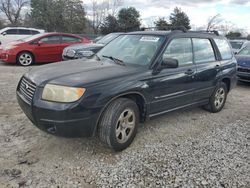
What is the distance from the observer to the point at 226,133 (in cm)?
446

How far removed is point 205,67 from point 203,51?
0.33 metres

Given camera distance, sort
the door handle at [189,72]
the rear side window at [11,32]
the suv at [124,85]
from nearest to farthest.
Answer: the suv at [124,85]
the door handle at [189,72]
the rear side window at [11,32]

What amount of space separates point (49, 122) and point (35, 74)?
83 centimetres

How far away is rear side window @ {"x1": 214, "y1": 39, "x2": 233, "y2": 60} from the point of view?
5477mm

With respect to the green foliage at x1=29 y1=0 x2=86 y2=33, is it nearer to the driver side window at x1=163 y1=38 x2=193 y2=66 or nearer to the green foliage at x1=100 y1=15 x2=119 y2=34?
the green foliage at x1=100 y1=15 x2=119 y2=34

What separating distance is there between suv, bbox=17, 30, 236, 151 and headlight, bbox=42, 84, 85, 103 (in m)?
0.01

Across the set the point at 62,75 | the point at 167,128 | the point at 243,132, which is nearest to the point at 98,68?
the point at 62,75

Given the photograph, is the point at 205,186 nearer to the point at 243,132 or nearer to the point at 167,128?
the point at 167,128

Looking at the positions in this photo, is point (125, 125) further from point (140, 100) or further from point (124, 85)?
point (124, 85)

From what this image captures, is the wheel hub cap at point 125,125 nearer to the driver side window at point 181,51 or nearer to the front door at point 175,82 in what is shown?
the front door at point 175,82

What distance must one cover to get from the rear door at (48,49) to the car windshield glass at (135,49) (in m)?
6.69

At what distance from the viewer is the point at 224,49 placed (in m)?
5.64

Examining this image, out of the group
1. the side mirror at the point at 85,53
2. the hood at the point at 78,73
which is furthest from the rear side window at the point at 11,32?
the hood at the point at 78,73

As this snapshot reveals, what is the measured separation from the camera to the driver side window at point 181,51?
425 centimetres
